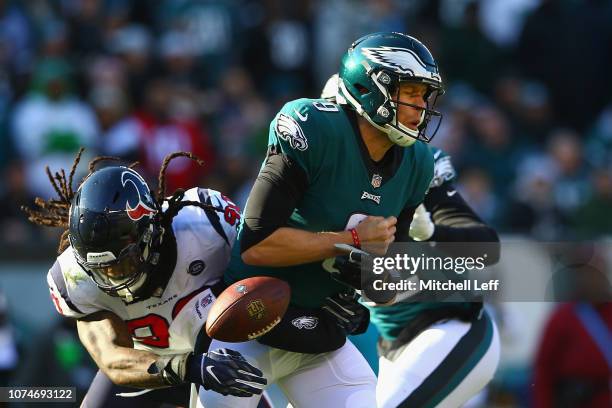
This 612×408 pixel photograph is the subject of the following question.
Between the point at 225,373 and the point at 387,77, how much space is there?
49.1 inches

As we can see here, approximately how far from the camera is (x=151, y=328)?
4.89 metres

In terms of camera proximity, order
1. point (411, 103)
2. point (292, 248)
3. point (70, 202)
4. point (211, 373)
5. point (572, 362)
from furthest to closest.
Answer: point (572, 362)
point (70, 202)
point (411, 103)
point (292, 248)
point (211, 373)

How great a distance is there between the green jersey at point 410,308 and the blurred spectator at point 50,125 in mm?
4352

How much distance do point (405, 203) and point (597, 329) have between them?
281 cm

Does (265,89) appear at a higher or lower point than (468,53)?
lower

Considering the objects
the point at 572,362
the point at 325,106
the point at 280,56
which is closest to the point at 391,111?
the point at 325,106

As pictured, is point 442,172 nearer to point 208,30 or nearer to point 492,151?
point 492,151

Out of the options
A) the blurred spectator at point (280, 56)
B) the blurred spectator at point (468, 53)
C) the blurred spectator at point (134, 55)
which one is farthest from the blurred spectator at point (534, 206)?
the blurred spectator at point (134, 55)

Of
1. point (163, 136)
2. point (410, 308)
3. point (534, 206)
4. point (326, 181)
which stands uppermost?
Answer: point (326, 181)

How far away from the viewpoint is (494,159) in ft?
33.9

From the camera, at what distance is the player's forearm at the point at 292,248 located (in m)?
4.48

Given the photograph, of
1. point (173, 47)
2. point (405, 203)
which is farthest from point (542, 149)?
point (405, 203)

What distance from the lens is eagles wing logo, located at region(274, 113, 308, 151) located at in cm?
449

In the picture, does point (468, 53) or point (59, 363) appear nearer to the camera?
point (59, 363)
